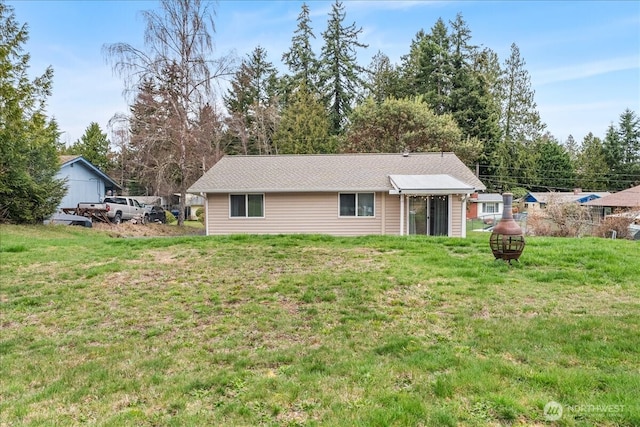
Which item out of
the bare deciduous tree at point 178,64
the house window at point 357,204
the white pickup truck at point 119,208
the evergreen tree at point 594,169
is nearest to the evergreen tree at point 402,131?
the bare deciduous tree at point 178,64

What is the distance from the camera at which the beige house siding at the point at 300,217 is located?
14.2m

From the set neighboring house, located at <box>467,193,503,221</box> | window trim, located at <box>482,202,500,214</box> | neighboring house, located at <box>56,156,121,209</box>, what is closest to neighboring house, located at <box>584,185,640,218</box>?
neighboring house, located at <box>467,193,503,221</box>

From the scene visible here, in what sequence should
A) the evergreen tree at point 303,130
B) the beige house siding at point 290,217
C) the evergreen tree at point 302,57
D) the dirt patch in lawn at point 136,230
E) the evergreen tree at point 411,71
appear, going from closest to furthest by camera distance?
the beige house siding at point 290,217 < the dirt patch in lawn at point 136,230 < the evergreen tree at point 303,130 < the evergreen tree at point 411,71 < the evergreen tree at point 302,57

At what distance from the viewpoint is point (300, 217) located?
1438 centimetres

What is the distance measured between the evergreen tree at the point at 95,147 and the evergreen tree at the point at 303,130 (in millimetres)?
23477

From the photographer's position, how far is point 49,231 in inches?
611

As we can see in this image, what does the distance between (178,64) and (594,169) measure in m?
46.2

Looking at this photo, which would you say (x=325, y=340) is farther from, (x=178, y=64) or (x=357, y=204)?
(x=178, y=64)

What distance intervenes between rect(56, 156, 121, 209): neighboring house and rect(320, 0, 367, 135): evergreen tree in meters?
19.9

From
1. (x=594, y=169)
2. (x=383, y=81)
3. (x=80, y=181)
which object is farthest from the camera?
(x=594, y=169)

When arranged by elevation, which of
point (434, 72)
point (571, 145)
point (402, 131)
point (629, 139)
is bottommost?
point (402, 131)

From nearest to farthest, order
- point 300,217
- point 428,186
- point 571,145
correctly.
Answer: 1. point 428,186
2. point 300,217
3. point 571,145

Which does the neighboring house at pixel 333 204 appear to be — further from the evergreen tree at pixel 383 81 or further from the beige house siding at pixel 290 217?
the evergreen tree at pixel 383 81

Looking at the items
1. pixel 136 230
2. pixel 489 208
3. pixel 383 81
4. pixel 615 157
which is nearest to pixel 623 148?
pixel 615 157
